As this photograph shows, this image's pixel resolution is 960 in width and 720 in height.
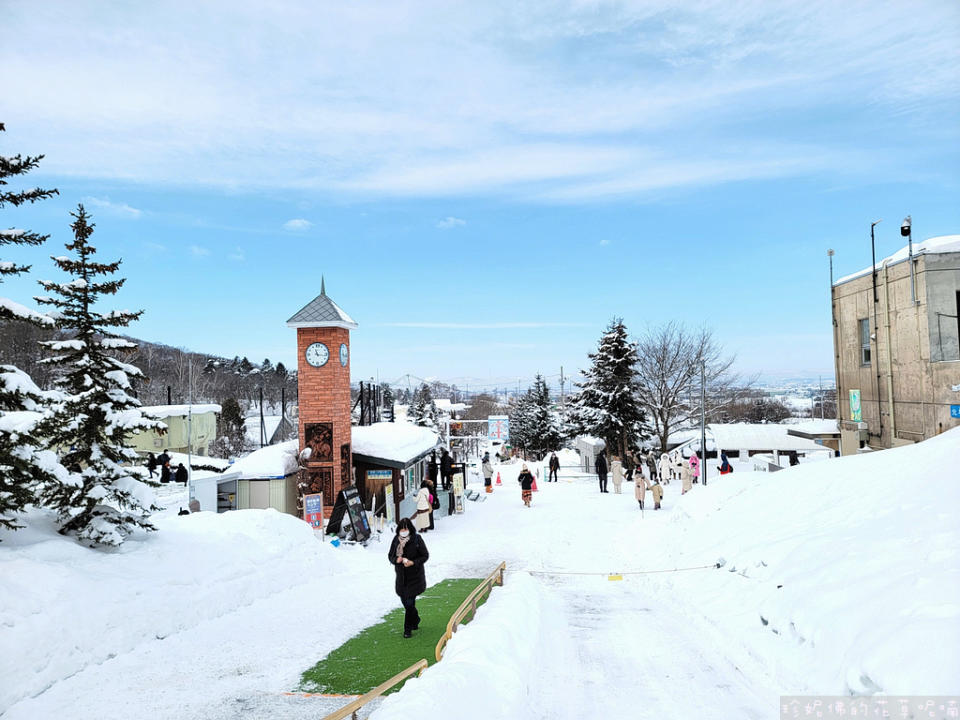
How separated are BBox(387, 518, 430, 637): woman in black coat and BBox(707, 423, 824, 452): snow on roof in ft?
97.2

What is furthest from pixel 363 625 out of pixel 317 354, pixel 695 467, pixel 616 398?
pixel 616 398

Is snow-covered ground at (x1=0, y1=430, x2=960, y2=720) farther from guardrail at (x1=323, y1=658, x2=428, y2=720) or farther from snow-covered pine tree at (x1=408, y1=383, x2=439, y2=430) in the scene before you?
snow-covered pine tree at (x1=408, y1=383, x2=439, y2=430)

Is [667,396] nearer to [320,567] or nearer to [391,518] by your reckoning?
[391,518]

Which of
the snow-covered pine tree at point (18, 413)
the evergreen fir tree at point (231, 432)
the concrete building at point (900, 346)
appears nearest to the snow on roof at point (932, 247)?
the concrete building at point (900, 346)

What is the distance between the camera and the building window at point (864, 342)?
67.8 feet

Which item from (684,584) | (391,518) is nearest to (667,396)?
(391,518)

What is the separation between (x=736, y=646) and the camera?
7.28 meters

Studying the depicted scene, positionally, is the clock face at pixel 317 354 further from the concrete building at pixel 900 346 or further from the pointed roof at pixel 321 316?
the concrete building at pixel 900 346

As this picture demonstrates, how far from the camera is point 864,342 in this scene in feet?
68.8

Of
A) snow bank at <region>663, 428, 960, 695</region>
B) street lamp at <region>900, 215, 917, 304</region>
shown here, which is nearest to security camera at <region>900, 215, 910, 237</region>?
street lamp at <region>900, 215, 917, 304</region>

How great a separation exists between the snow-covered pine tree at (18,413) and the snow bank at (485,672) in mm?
5595

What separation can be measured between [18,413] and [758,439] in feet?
116

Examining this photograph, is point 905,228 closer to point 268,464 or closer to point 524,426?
point 268,464

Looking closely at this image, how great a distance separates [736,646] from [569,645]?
197cm
